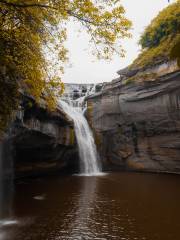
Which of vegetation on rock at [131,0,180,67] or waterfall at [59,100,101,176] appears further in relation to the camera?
waterfall at [59,100,101,176]

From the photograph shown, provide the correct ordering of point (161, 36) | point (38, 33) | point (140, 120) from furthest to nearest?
point (161, 36) → point (140, 120) → point (38, 33)

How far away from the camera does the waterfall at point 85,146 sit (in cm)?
2516

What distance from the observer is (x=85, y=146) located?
85.2 ft

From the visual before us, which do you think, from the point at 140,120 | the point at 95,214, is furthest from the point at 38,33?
the point at 140,120

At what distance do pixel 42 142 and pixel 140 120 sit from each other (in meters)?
10.5

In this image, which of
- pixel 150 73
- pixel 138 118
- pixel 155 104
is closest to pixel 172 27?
pixel 150 73

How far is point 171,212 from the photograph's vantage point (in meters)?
10.4

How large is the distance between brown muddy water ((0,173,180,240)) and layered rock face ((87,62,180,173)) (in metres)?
7.83

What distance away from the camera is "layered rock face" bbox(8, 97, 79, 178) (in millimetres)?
17359

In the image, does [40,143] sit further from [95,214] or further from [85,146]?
[95,214]

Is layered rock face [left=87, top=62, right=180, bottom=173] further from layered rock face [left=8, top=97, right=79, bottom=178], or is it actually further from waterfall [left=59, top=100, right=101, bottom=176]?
layered rock face [left=8, top=97, right=79, bottom=178]

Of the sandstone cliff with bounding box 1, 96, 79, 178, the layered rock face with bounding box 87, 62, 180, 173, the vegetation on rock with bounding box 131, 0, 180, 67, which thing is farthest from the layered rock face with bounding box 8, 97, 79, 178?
the vegetation on rock with bounding box 131, 0, 180, 67

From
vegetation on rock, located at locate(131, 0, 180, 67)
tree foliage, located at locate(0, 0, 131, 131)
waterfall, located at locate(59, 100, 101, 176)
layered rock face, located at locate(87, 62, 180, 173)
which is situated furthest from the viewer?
waterfall, located at locate(59, 100, 101, 176)

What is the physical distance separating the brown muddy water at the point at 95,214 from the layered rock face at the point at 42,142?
4.34 m
